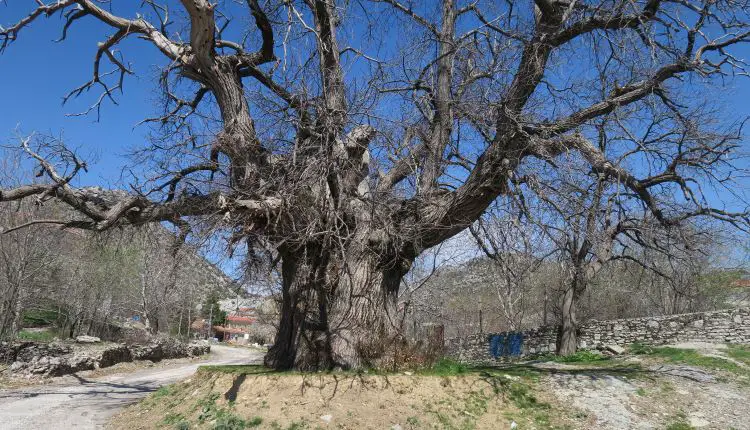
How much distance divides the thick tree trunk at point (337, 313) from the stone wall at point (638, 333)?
2838 millimetres

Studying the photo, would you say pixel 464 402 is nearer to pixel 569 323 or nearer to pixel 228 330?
pixel 569 323

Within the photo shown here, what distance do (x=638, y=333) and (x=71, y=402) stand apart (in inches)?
613

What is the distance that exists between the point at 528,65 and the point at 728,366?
700 cm

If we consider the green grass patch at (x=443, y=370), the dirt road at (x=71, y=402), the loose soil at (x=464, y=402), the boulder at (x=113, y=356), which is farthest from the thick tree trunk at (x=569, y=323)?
the boulder at (x=113, y=356)

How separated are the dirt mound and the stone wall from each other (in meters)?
3.45

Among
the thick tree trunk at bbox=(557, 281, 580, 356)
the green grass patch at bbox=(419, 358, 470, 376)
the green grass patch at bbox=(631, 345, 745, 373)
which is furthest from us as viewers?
the thick tree trunk at bbox=(557, 281, 580, 356)

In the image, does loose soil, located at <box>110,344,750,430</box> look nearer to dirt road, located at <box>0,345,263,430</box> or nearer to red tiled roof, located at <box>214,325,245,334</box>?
dirt road, located at <box>0,345,263,430</box>

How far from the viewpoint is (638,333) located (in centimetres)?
1600

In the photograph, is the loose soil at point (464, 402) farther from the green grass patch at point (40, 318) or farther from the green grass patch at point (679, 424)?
the green grass patch at point (40, 318)

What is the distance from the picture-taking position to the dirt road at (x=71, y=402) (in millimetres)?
9055

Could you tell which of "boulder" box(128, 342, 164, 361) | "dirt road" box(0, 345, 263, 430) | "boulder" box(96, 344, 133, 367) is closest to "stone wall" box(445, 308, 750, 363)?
"dirt road" box(0, 345, 263, 430)

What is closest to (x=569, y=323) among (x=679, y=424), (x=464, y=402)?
(x=679, y=424)

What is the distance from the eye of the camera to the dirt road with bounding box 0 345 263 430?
9.05 m

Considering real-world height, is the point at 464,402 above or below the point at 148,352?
above
